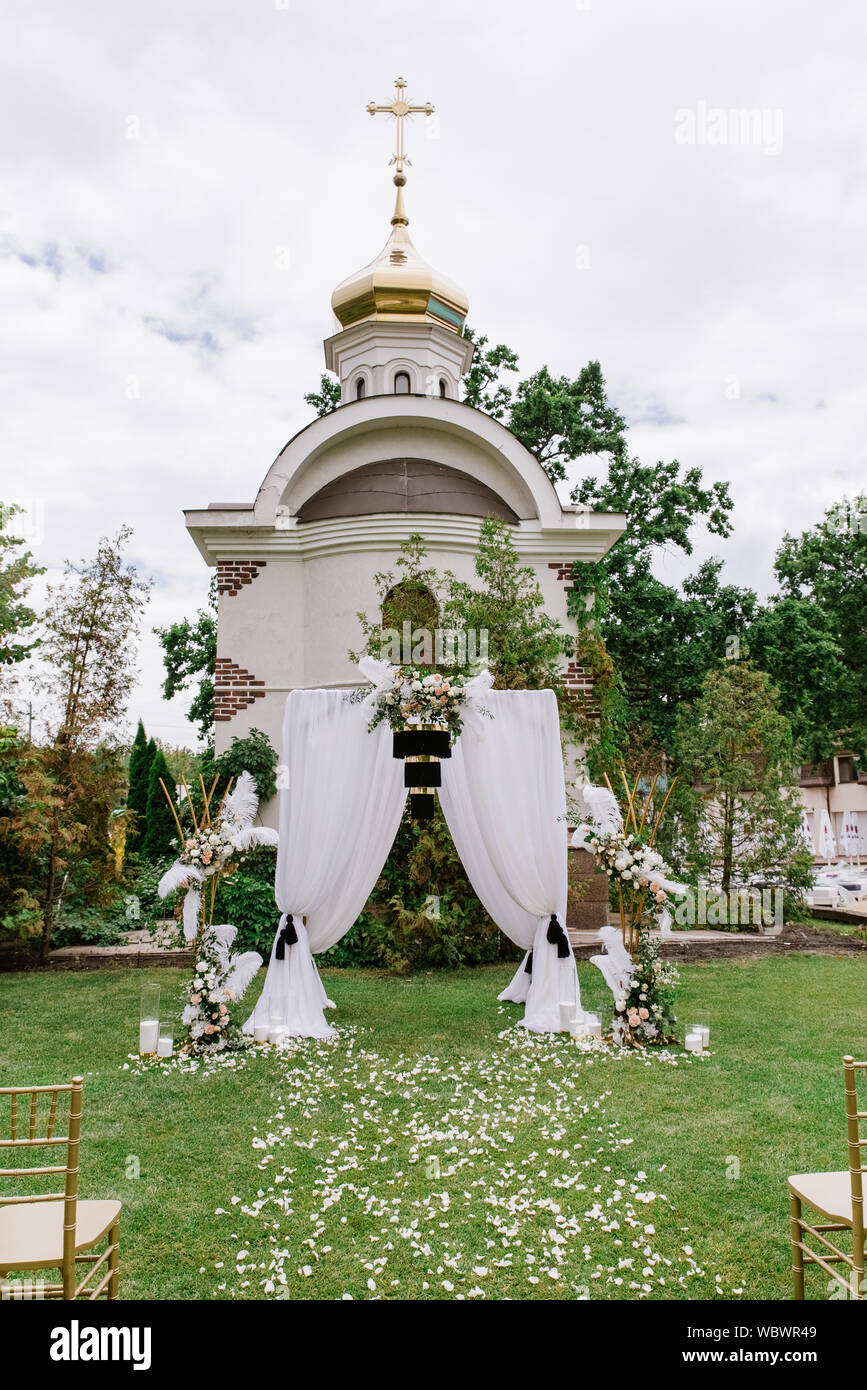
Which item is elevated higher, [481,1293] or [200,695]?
[200,695]

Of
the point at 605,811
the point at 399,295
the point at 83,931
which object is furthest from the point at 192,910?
the point at 399,295

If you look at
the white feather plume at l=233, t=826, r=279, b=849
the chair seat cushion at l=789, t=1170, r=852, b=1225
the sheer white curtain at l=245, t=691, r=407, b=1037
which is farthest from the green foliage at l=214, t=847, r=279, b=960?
the chair seat cushion at l=789, t=1170, r=852, b=1225

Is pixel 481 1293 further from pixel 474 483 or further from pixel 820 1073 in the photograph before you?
pixel 474 483

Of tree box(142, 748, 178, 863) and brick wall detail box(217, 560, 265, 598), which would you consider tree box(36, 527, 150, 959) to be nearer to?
brick wall detail box(217, 560, 265, 598)

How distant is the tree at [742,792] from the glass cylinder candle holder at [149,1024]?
8768 mm

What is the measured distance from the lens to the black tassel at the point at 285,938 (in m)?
8.41

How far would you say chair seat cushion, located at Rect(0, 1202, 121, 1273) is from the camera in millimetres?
2932

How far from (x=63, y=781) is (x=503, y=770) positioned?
6347mm

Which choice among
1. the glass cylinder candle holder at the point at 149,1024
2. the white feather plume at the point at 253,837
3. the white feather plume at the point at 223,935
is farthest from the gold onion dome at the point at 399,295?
the glass cylinder candle holder at the point at 149,1024

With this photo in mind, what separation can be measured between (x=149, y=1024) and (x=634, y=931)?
13.3ft

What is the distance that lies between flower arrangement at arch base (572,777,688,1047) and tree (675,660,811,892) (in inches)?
249

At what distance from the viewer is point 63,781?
1197 cm
